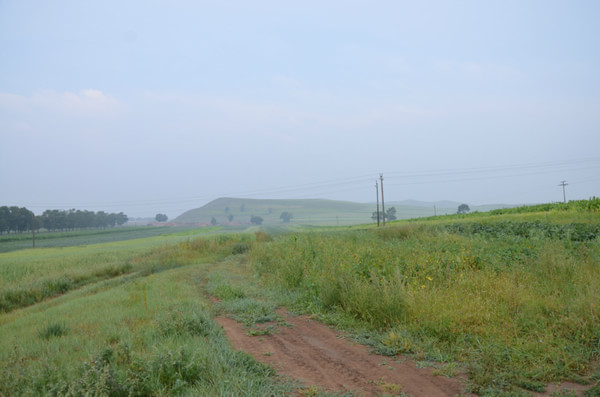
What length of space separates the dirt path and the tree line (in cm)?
4306

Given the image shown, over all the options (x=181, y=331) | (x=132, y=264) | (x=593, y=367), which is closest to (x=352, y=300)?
(x=181, y=331)

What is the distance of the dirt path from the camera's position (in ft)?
13.7

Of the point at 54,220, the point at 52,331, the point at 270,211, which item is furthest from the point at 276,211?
the point at 52,331

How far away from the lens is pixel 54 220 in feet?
193

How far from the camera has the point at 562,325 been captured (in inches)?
203

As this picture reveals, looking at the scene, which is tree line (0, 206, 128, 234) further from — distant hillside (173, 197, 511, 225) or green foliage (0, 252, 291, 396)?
green foliage (0, 252, 291, 396)

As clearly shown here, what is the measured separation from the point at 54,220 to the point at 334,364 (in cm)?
6789

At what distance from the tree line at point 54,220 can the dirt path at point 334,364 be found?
4306 centimetres

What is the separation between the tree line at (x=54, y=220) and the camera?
4307 cm

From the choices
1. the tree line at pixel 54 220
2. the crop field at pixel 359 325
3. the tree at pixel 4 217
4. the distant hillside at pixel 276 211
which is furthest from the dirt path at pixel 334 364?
the distant hillside at pixel 276 211

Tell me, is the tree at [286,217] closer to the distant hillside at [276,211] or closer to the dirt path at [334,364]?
the distant hillside at [276,211]

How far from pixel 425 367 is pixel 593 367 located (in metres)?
1.94

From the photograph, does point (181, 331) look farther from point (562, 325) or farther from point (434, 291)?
point (562, 325)

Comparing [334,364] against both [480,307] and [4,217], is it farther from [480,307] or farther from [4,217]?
[4,217]
